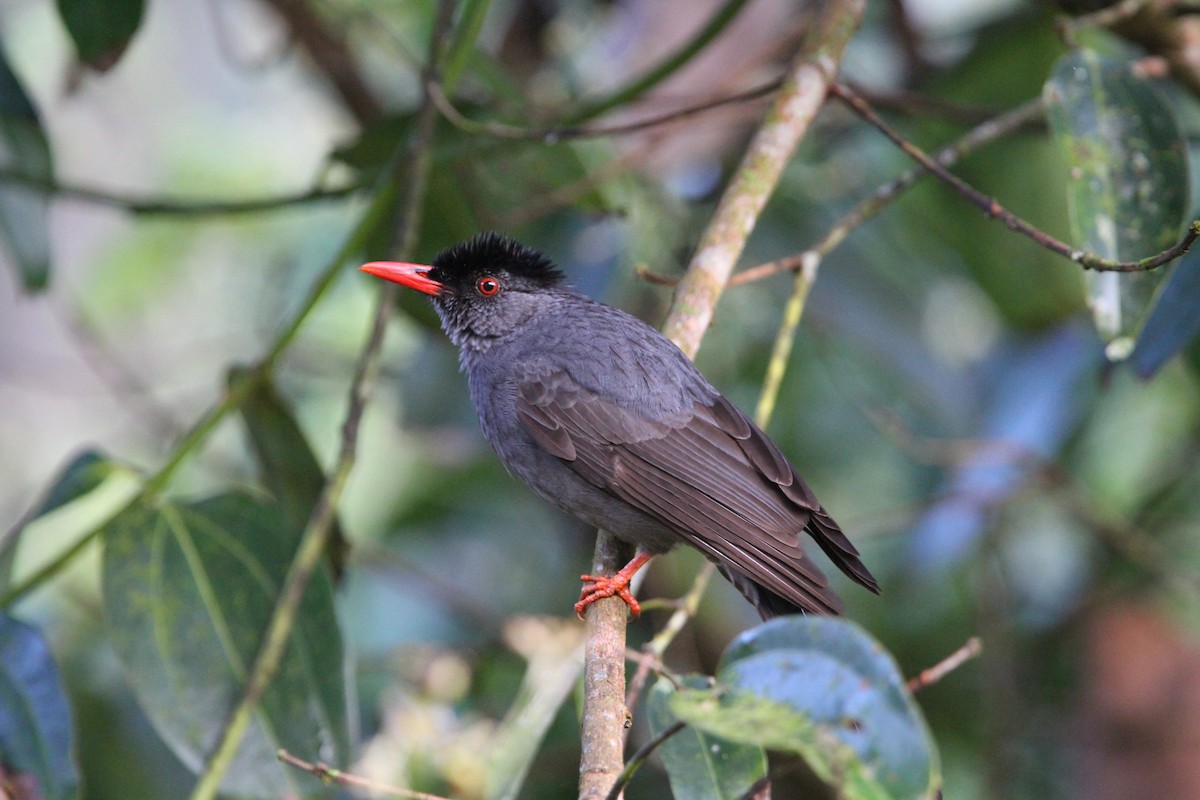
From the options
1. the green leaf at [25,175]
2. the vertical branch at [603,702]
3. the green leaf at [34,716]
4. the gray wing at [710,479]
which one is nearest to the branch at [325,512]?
the green leaf at [34,716]

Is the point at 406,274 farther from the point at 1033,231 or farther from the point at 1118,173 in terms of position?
the point at 1118,173

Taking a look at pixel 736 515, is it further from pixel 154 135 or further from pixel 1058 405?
pixel 154 135

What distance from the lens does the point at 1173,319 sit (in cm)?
306

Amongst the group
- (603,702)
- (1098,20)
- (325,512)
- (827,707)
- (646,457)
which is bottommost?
(827,707)

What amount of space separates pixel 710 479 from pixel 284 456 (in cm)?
131

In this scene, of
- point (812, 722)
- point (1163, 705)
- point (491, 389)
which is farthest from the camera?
point (1163, 705)

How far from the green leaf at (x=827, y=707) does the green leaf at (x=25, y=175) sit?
2.64 m

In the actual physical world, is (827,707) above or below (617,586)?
below

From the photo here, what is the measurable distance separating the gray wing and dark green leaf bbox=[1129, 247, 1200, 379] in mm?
883

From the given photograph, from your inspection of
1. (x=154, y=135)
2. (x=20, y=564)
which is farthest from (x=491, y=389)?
(x=154, y=135)

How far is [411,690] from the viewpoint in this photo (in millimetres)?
3961

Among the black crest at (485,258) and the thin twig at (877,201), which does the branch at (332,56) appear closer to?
the black crest at (485,258)

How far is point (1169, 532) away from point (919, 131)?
5.96 ft

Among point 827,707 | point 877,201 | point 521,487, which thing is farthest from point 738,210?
point 521,487
